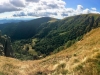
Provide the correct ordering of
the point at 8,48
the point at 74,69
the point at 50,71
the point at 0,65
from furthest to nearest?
the point at 8,48, the point at 0,65, the point at 50,71, the point at 74,69

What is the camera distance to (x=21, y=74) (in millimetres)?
24922

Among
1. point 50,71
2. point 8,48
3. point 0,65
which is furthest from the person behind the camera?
point 8,48

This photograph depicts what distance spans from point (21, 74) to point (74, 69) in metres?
8.42

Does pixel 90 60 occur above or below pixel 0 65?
above

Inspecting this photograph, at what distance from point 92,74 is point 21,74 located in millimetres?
10581

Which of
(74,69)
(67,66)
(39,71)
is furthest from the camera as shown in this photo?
(39,71)

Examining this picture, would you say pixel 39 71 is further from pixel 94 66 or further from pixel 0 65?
pixel 94 66

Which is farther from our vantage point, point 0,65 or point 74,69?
point 0,65

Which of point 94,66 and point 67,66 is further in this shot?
point 67,66

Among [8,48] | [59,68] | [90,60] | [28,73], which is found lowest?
[8,48]

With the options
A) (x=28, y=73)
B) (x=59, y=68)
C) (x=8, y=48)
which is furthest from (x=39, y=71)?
(x=8, y=48)

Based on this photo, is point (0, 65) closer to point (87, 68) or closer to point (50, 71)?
point (50, 71)

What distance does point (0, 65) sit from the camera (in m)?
27.7

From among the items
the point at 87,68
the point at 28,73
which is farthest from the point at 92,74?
the point at 28,73
